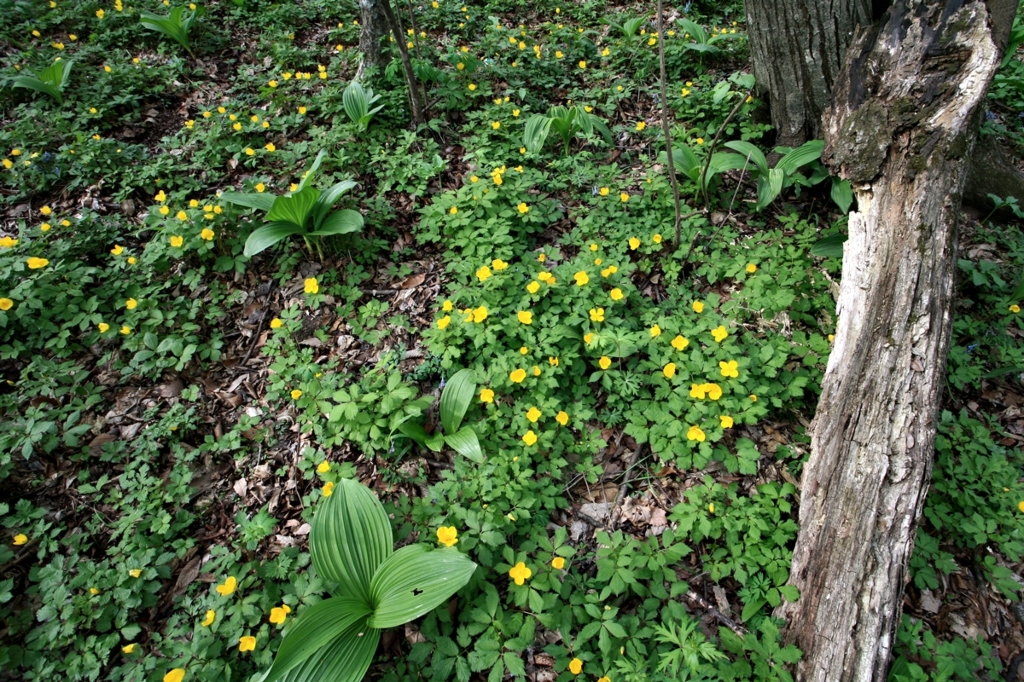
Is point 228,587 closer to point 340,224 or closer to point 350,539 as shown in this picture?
point 350,539

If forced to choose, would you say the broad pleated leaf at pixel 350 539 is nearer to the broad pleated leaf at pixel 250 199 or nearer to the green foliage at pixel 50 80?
the broad pleated leaf at pixel 250 199

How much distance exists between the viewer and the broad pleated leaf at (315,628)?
5.58 ft

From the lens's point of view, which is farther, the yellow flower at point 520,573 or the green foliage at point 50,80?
the green foliage at point 50,80

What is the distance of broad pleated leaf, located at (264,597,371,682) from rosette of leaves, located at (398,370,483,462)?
29.3 inches

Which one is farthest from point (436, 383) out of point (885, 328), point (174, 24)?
point (174, 24)

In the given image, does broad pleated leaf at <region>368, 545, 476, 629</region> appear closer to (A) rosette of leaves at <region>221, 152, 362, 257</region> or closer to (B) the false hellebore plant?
(B) the false hellebore plant

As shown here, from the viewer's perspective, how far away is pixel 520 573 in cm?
193

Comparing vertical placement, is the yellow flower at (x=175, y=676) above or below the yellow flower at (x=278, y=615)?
below

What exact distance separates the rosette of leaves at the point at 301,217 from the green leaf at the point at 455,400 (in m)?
1.20

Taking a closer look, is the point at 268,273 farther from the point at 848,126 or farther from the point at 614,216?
the point at 848,126

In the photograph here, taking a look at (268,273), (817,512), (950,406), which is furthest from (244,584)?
(950,406)

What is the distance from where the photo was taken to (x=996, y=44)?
2.20 metres

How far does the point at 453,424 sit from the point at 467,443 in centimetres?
15

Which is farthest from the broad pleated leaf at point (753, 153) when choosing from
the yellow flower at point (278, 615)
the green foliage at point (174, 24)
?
the green foliage at point (174, 24)
